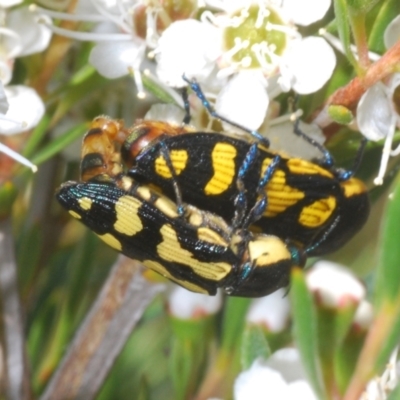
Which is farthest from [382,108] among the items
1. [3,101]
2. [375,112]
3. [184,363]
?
[184,363]

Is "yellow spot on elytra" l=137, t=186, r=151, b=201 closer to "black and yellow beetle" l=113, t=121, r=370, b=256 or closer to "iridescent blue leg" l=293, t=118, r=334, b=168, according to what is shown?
"black and yellow beetle" l=113, t=121, r=370, b=256

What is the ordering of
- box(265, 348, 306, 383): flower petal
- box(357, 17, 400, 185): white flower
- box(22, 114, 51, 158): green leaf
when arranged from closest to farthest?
box(357, 17, 400, 185): white flower → box(265, 348, 306, 383): flower petal → box(22, 114, 51, 158): green leaf

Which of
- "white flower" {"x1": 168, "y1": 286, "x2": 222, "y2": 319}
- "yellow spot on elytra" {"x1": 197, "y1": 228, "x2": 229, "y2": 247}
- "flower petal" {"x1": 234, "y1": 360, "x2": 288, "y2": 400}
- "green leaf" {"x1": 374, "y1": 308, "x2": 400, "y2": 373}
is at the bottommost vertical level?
"flower petal" {"x1": 234, "y1": 360, "x2": 288, "y2": 400}

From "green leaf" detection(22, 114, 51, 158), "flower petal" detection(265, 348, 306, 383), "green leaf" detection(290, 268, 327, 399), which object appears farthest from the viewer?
"green leaf" detection(22, 114, 51, 158)

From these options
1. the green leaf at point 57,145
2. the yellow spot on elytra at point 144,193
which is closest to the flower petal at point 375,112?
the yellow spot on elytra at point 144,193

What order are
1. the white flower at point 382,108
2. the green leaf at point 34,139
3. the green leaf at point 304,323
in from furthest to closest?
the green leaf at point 34,139 < the white flower at point 382,108 < the green leaf at point 304,323

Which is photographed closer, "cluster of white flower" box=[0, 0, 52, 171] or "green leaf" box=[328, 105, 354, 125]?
"green leaf" box=[328, 105, 354, 125]

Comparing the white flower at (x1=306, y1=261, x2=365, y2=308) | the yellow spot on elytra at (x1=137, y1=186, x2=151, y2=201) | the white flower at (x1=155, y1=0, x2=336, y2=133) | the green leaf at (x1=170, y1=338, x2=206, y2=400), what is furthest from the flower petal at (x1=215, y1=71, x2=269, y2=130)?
the green leaf at (x1=170, y1=338, x2=206, y2=400)

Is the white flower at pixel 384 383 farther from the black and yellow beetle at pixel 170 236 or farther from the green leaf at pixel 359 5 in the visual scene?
the green leaf at pixel 359 5
